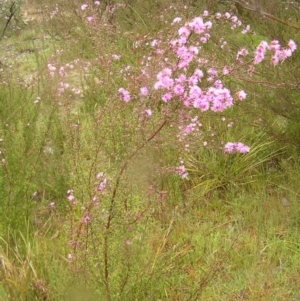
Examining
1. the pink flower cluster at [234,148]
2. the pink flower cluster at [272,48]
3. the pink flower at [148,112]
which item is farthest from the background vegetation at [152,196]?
the pink flower cluster at [272,48]

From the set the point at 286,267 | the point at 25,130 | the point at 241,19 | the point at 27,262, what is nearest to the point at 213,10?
the point at 241,19

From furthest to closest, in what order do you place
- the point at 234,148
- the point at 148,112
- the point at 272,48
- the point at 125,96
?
the point at 234,148 → the point at 125,96 → the point at 272,48 → the point at 148,112

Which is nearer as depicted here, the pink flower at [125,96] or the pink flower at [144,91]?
the pink flower at [144,91]

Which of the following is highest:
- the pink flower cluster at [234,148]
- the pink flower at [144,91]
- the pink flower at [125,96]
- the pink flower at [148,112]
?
the pink flower at [144,91]

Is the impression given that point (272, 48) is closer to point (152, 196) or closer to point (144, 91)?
point (144, 91)

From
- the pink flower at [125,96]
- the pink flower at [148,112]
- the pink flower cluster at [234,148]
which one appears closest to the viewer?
the pink flower at [148,112]

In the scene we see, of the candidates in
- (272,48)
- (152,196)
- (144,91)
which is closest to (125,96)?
(144,91)

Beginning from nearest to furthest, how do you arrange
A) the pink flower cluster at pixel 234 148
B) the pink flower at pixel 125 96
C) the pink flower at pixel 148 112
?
the pink flower at pixel 148 112 < the pink flower at pixel 125 96 < the pink flower cluster at pixel 234 148

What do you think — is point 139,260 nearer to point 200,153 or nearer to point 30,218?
point 30,218

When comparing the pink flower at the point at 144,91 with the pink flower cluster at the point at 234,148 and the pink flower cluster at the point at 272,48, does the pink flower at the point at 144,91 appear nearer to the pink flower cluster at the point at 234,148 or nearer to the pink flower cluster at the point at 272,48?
the pink flower cluster at the point at 272,48

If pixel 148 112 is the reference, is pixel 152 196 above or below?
below

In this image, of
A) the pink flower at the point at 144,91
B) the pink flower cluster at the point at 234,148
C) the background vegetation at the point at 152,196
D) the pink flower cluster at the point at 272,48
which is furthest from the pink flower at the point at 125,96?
the pink flower cluster at the point at 234,148

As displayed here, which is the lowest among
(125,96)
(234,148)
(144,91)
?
(234,148)

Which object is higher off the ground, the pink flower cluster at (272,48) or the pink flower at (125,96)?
the pink flower cluster at (272,48)
